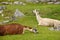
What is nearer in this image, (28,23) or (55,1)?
(28,23)

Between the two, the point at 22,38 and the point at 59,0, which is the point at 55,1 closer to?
the point at 59,0

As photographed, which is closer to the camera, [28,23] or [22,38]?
[22,38]

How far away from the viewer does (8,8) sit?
25484 mm

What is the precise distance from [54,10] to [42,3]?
6.05 meters

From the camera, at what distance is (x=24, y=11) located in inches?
961

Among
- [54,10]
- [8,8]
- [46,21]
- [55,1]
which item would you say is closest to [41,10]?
[54,10]

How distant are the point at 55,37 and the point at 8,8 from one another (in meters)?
11.3

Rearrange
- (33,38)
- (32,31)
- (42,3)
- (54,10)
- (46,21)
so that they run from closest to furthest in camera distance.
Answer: (33,38) < (32,31) < (46,21) < (54,10) < (42,3)

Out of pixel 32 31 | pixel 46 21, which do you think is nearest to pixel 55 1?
pixel 46 21

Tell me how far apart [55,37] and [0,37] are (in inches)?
117

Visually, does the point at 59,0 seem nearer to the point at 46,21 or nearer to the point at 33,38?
the point at 46,21

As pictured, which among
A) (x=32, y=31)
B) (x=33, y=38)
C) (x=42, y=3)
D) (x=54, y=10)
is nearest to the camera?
(x=33, y=38)

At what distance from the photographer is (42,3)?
99.4 feet

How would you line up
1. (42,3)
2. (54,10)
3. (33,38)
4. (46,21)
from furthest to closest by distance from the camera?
(42,3)
(54,10)
(46,21)
(33,38)
